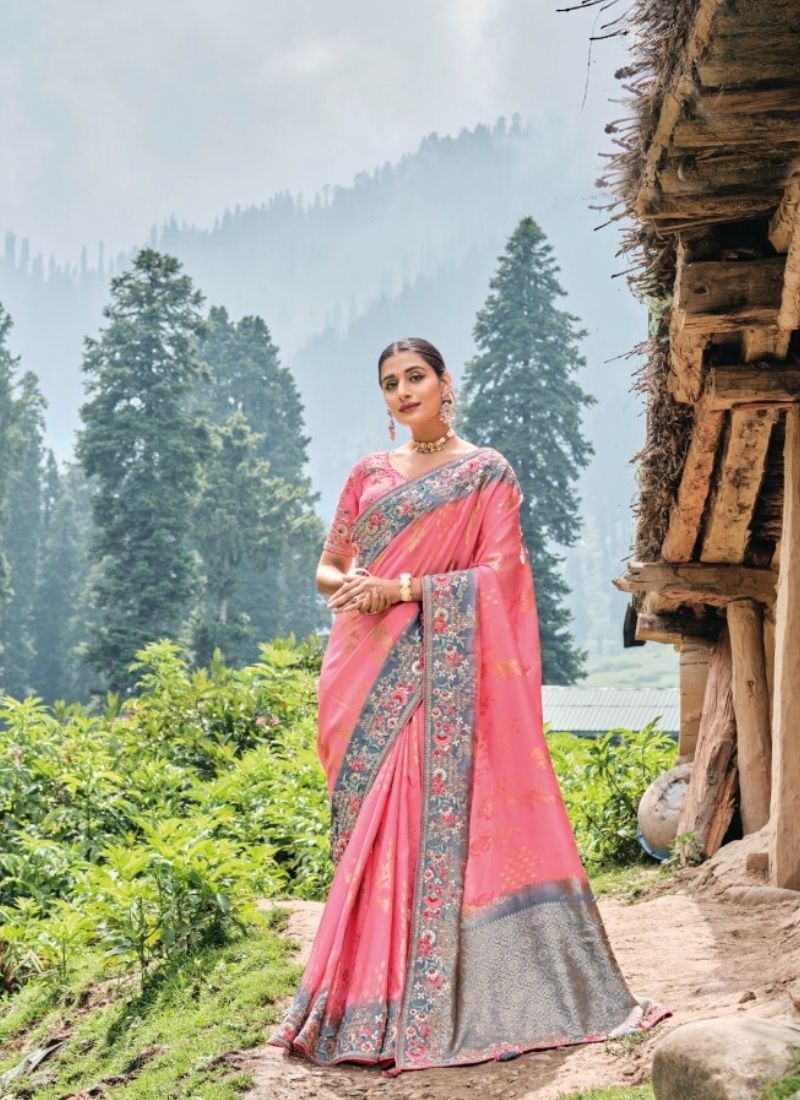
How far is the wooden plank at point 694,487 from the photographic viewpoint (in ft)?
19.9

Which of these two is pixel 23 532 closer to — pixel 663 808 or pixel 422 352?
pixel 663 808

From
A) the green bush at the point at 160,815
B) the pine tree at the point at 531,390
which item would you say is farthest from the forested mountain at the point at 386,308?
the green bush at the point at 160,815

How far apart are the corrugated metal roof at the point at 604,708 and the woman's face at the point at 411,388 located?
18.9 m

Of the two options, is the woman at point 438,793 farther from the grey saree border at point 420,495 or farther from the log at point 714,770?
the log at point 714,770

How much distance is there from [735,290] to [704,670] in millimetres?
3988

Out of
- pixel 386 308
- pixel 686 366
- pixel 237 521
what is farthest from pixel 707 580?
pixel 386 308

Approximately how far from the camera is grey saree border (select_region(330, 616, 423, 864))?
4.35m

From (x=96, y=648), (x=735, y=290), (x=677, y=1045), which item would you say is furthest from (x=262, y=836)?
(x=96, y=648)

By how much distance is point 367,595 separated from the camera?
174 inches

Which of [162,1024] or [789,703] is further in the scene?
[789,703]

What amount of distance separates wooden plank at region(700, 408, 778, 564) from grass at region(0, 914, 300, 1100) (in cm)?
287

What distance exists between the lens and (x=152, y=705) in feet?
35.8

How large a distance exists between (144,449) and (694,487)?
2902cm

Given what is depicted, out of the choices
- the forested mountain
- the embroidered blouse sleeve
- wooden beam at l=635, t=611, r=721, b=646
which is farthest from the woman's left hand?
the forested mountain
